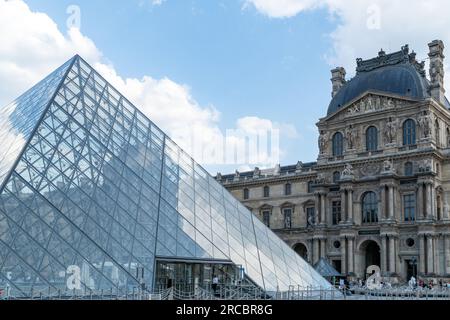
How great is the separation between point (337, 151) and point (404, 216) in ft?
30.8

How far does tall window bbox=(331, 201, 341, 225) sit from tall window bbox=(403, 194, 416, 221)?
21.4ft

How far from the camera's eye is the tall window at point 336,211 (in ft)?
173

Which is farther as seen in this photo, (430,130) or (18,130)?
(430,130)

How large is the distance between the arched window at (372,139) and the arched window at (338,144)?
272 cm

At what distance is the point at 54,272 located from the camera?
13.8m

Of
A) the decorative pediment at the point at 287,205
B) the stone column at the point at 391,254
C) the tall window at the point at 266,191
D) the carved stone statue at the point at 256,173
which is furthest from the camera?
the carved stone statue at the point at 256,173

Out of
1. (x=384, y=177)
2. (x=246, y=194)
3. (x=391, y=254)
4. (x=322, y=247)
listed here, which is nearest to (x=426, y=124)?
(x=384, y=177)

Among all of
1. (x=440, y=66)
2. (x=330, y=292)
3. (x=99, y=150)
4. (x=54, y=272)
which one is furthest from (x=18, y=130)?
(x=440, y=66)

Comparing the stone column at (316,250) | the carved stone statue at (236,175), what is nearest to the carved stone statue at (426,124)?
the stone column at (316,250)

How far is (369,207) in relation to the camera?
1987 inches

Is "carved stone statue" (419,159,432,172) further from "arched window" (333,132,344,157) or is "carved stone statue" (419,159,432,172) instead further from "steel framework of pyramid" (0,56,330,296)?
"steel framework of pyramid" (0,56,330,296)

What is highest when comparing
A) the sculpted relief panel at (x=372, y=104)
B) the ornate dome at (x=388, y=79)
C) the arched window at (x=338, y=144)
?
the ornate dome at (x=388, y=79)

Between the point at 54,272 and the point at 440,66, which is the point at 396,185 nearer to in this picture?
the point at 440,66

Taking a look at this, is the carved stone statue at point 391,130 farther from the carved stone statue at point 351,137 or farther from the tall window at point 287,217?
the tall window at point 287,217
